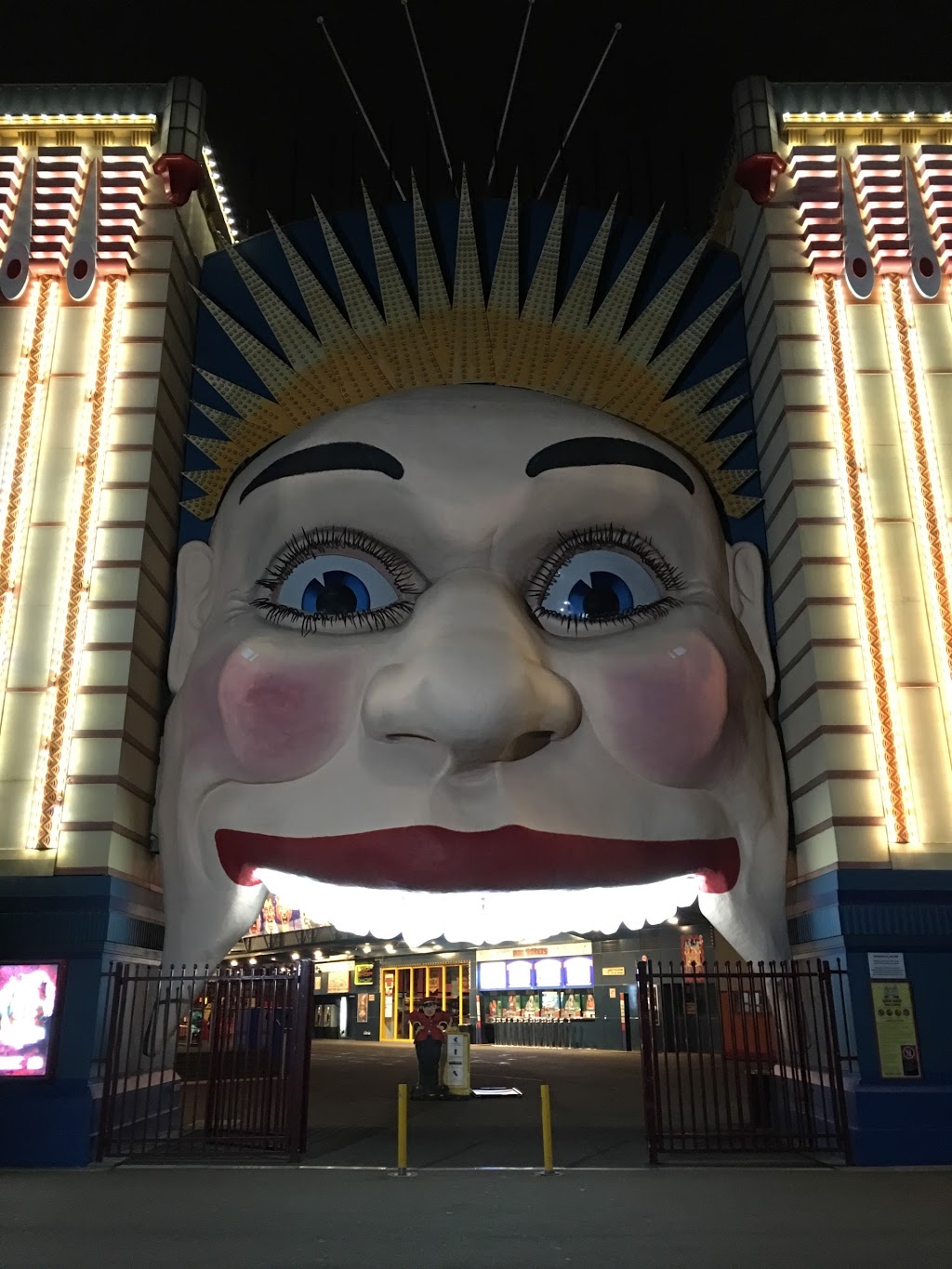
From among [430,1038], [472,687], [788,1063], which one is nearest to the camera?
[472,687]

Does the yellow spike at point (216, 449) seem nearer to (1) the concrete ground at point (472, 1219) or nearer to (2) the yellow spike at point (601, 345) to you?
(2) the yellow spike at point (601, 345)

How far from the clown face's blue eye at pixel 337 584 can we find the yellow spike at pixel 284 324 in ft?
6.75

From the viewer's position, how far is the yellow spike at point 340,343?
9336 millimetres

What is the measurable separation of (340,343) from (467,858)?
473 centimetres

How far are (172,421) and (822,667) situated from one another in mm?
6549

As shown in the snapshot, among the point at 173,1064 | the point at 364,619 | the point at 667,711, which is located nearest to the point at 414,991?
the point at 173,1064

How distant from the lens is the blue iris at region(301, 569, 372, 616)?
8297 millimetres

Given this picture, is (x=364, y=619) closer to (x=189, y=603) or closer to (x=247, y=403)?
(x=189, y=603)

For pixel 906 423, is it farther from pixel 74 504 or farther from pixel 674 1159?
pixel 74 504

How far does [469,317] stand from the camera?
944 cm

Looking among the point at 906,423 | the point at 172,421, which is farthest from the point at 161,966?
the point at 906,423

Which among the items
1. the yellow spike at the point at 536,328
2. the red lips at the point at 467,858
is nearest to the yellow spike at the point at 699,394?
the yellow spike at the point at 536,328

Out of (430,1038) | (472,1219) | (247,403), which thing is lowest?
(472,1219)

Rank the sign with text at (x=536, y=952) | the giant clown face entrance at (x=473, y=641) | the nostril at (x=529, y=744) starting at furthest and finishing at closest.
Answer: the sign with text at (x=536, y=952) → the giant clown face entrance at (x=473, y=641) → the nostril at (x=529, y=744)
